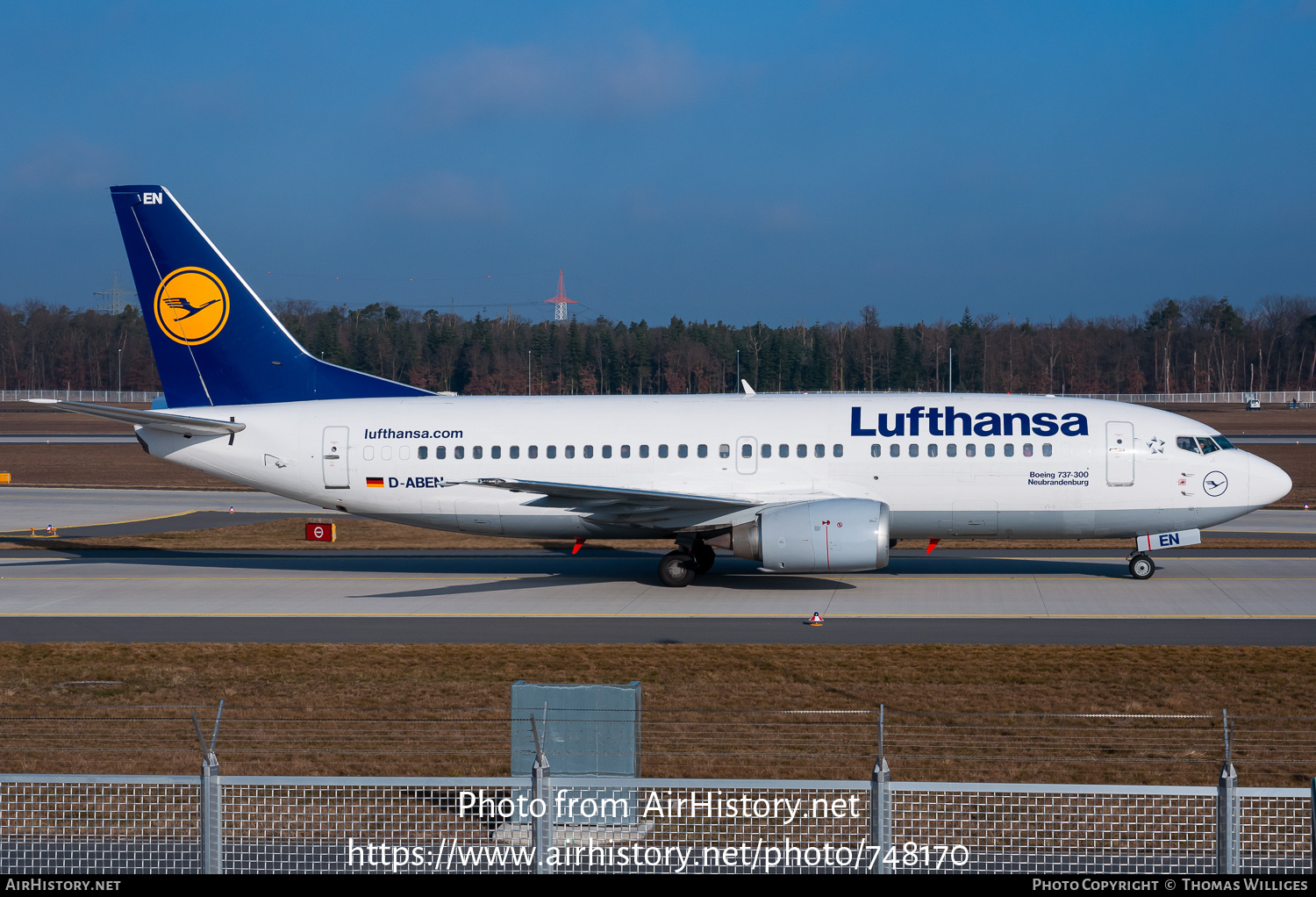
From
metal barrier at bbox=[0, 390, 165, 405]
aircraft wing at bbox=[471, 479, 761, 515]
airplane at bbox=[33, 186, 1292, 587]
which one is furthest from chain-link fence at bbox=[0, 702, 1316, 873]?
metal barrier at bbox=[0, 390, 165, 405]

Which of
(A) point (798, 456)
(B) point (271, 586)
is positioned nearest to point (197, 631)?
(B) point (271, 586)

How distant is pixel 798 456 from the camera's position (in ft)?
83.7

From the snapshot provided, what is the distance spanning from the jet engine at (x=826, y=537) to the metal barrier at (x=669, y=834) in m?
13.1

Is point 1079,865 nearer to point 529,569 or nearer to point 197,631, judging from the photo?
point 197,631

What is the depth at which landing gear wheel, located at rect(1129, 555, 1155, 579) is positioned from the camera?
85.6 feet

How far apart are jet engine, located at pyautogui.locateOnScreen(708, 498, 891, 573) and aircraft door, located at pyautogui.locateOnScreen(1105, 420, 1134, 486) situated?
5.35 m

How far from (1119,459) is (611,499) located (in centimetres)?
1137

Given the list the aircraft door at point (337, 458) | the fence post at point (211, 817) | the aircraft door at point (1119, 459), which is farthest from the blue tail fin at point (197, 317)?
the fence post at point (211, 817)

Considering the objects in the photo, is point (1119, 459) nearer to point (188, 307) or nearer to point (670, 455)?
point (670, 455)

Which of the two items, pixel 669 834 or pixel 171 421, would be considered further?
pixel 171 421

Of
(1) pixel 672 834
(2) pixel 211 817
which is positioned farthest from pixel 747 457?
(2) pixel 211 817

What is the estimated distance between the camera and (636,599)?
2459cm

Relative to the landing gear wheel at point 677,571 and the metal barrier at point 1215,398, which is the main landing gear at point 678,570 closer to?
the landing gear wheel at point 677,571

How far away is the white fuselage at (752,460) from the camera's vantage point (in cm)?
2520
